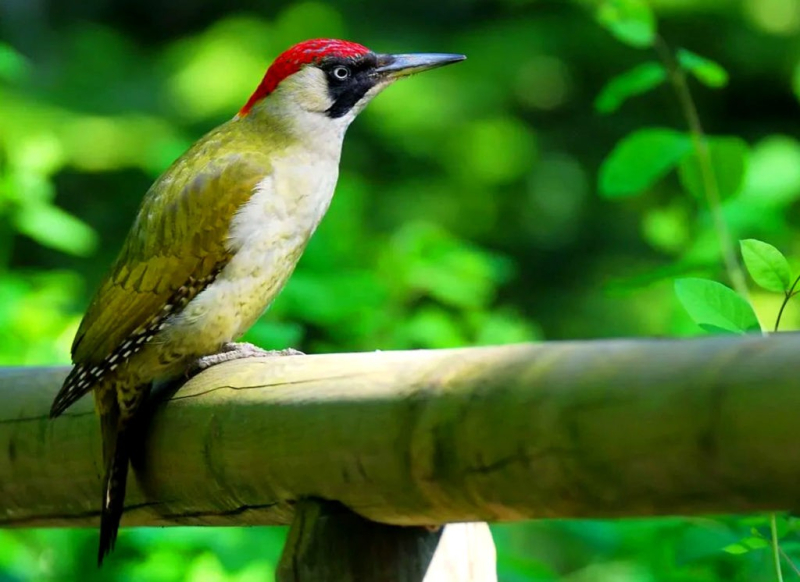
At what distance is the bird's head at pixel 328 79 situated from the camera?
3.01 meters

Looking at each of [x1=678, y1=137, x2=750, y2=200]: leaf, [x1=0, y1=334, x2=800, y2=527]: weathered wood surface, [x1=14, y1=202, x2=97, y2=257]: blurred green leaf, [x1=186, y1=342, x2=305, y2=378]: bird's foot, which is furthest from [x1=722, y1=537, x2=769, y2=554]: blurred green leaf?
[x1=14, y1=202, x2=97, y2=257]: blurred green leaf

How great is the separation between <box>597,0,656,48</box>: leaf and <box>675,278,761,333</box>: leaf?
3.32 ft

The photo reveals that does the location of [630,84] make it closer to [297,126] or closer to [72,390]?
[297,126]

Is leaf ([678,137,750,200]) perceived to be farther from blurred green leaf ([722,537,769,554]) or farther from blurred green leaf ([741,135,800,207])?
blurred green leaf ([722,537,769,554])

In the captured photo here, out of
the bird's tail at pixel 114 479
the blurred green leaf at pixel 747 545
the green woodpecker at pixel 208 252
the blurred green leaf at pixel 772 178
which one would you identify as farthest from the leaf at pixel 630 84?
the bird's tail at pixel 114 479

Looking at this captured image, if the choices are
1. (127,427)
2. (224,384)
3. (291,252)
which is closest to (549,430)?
(224,384)

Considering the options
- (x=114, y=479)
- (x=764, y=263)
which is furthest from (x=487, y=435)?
(x=114, y=479)

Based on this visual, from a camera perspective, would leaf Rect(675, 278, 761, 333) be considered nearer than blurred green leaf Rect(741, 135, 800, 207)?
Yes

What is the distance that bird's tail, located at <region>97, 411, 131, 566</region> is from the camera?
7.04ft

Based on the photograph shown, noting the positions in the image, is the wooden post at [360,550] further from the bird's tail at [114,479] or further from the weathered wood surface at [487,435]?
the bird's tail at [114,479]

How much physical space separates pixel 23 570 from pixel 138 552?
31 cm

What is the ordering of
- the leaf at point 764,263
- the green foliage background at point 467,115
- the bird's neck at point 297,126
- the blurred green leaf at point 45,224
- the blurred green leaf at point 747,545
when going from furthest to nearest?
the green foliage background at point 467,115 < the blurred green leaf at point 45,224 < the bird's neck at point 297,126 < the blurred green leaf at point 747,545 < the leaf at point 764,263

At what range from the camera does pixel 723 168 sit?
2410 mm

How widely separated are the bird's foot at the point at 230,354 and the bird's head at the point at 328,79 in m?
0.57
